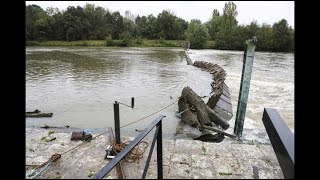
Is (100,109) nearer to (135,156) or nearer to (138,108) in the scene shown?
(138,108)

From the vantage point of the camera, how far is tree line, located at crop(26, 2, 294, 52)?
1859 inches

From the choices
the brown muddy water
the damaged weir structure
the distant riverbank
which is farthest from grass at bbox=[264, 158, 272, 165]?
the distant riverbank

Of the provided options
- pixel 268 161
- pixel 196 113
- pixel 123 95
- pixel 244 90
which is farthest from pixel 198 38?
pixel 268 161

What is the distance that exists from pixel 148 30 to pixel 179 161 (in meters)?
58.2

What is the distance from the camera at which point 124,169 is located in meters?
4.03

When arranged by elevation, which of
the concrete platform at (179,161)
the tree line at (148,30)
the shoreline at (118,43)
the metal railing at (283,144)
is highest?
the tree line at (148,30)

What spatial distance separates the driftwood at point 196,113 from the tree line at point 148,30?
→ 39.2 meters

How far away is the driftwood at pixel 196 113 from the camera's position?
7.36 metres

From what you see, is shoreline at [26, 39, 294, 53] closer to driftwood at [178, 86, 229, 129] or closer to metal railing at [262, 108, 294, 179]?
driftwood at [178, 86, 229, 129]

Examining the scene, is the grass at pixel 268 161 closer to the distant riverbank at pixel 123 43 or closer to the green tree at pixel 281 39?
the green tree at pixel 281 39

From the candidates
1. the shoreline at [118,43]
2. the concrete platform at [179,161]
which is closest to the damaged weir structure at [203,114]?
the concrete platform at [179,161]

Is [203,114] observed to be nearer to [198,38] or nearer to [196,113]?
[196,113]

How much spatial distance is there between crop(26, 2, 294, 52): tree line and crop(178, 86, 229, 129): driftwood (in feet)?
129
